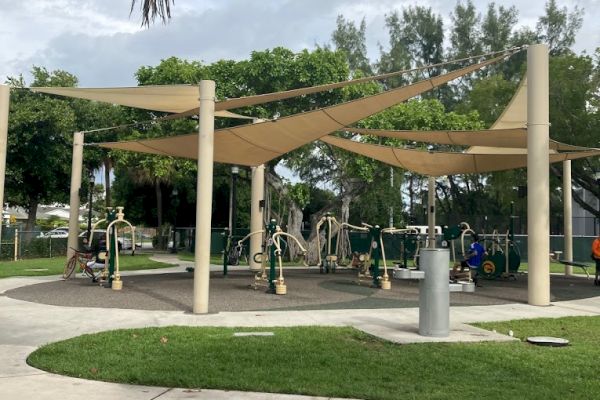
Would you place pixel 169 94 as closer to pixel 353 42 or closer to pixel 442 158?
pixel 442 158

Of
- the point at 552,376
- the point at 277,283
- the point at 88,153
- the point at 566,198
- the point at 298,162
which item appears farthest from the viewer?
the point at 88,153

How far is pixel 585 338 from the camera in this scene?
273 inches

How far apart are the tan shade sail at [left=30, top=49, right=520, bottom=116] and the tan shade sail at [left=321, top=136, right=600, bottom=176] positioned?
4640mm

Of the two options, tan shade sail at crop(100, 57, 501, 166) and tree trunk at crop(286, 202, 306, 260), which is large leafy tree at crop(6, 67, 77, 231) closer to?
tree trunk at crop(286, 202, 306, 260)

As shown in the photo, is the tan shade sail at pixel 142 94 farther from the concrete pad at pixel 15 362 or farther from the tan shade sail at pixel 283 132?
the concrete pad at pixel 15 362

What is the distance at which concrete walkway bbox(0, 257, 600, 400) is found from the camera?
4.51 meters

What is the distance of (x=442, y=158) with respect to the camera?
51.8ft

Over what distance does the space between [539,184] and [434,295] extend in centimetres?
441

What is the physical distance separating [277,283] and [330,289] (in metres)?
1.43

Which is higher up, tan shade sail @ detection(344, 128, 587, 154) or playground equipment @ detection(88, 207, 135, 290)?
tan shade sail @ detection(344, 128, 587, 154)

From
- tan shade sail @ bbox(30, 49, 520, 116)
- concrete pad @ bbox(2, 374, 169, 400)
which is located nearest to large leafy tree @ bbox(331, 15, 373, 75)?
tan shade sail @ bbox(30, 49, 520, 116)

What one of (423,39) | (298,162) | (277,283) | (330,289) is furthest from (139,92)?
(423,39)

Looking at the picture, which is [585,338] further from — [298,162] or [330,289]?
[298,162]

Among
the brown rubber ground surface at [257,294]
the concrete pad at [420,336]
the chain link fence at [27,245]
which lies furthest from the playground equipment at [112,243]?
the chain link fence at [27,245]
